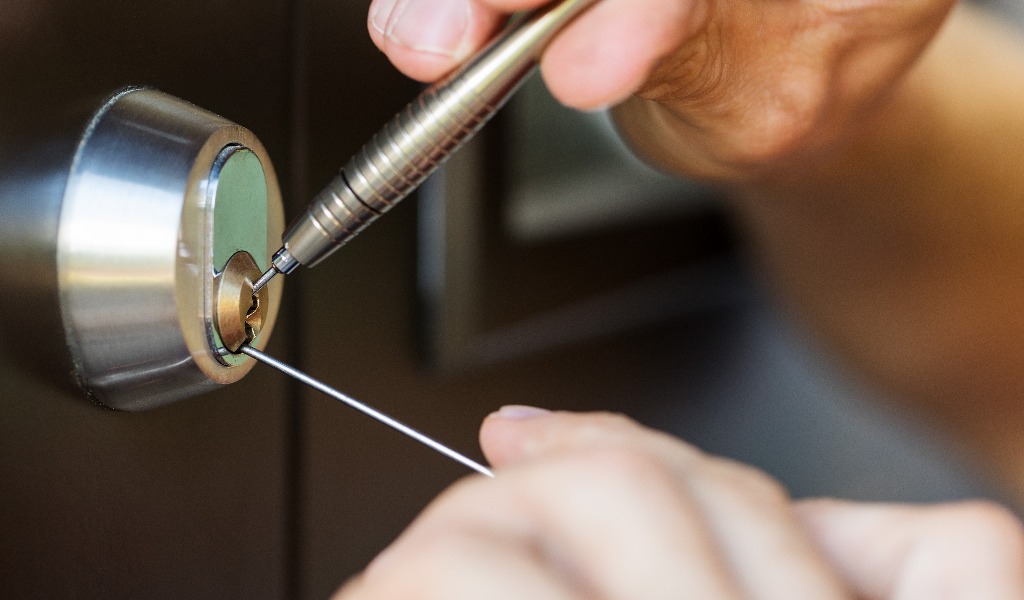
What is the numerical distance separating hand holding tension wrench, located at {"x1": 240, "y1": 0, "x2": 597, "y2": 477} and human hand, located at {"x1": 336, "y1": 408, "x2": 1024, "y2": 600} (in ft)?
0.13

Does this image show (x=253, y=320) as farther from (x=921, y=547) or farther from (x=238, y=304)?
(x=921, y=547)

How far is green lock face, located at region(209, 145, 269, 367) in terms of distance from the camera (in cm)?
16

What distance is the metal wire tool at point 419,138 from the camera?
165mm

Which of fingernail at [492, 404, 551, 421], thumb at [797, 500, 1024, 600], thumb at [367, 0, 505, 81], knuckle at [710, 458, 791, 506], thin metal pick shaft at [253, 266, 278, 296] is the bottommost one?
thumb at [797, 500, 1024, 600]

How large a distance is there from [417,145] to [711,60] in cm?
9

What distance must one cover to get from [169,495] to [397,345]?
111 millimetres

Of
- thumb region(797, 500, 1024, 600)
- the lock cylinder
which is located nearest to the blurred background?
the lock cylinder

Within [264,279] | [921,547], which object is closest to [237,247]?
[264,279]

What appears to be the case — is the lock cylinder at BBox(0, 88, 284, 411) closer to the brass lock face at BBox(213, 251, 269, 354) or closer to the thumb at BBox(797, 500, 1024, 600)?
the brass lock face at BBox(213, 251, 269, 354)

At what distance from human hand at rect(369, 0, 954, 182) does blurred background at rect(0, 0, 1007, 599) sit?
0.04 meters

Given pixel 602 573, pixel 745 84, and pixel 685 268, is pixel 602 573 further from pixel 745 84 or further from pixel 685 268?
pixel 685 268

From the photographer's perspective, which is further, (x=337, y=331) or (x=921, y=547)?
(x=337, y=331)

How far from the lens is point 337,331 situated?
248 millimetres

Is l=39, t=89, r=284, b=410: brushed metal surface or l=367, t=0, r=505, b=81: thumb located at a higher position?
l=367, t=0, r=505, b=81: thumb
